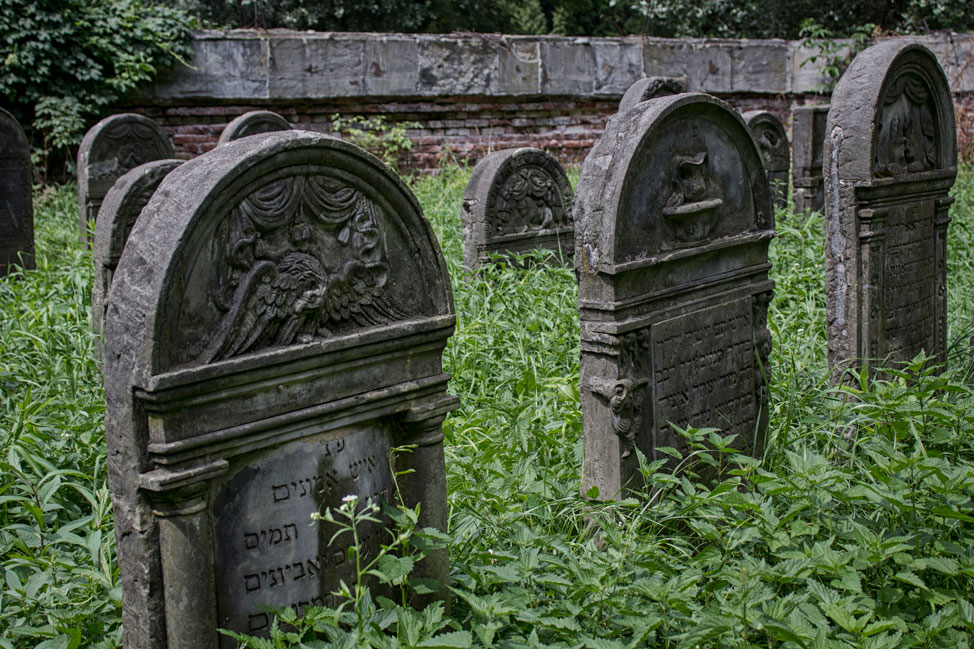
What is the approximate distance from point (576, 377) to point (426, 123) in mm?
9177

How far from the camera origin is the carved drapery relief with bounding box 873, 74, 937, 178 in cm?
424

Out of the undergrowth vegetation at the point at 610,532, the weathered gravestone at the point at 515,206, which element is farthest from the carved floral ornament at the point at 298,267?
the weathered gravestone at the point at 515,206

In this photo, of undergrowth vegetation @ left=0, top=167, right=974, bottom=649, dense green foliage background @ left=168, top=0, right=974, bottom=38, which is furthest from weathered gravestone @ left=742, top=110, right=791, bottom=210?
dense green foliage background @ left=168, top=0, right=974, bottom=38

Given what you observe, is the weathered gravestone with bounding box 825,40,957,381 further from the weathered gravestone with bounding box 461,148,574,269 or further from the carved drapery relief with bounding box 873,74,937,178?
the weathered gravestone with bounding box 461,148,574,269

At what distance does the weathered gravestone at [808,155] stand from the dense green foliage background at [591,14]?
859 cm

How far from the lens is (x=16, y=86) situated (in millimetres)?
10484

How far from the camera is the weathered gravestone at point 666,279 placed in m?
3.08

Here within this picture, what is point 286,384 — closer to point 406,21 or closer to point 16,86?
point 16,86

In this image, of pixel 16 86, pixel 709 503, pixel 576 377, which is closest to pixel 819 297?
pixel 576 377

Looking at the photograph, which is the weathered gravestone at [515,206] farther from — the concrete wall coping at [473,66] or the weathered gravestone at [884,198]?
the concrete wall coping at [473,66]

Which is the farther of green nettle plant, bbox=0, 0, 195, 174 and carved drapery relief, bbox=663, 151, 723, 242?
green nettle plant, bbox=0, 0, 195, 174

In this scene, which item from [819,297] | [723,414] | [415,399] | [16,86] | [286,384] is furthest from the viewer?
[16,86]

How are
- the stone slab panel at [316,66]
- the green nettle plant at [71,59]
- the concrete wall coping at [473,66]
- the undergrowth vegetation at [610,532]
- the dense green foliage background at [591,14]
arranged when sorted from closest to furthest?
the undergrowth vegetation at [610,532], the green nettle plant at [71,59], the concrete wall coping at [473,66], the stone slab panel at [316,66], the dense green foliage background at [591,14]

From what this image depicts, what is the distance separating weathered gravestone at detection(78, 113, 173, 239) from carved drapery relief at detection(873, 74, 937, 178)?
20.8 ft
